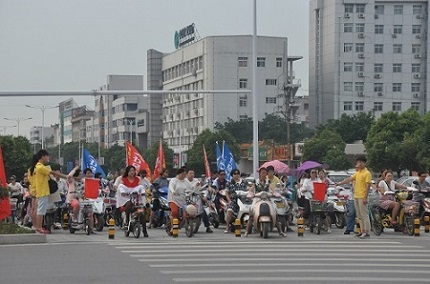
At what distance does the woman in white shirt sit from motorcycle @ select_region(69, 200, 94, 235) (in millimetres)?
7061

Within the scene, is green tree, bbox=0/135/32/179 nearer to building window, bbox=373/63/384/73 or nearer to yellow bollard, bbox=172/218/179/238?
building window, bbox=373/63/384/73

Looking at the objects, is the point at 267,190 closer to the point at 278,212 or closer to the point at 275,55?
the point at 278,212

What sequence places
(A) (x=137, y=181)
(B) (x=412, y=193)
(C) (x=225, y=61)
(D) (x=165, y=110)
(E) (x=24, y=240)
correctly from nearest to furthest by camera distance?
1. (E) (x=24, y=240)
2. (A) (x=137, y=181)
3. (B) (x=412, y=193)
4. (C) (x=225, y=61)
5. (D) (x=165, y=110)

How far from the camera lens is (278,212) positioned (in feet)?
69.3

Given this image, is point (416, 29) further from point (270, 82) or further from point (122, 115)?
point (122, 115)

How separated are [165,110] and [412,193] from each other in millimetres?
93160

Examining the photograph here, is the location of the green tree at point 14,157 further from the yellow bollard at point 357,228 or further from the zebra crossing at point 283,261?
the zebra crossing at point 283,261

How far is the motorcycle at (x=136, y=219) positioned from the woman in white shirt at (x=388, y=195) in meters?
5.99

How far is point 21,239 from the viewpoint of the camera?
18500 millimetres

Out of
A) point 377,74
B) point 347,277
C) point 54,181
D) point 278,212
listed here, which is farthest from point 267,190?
point 377,74

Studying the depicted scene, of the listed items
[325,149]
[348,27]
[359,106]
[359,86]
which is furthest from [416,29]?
[325,149]

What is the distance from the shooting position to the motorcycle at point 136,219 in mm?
20297

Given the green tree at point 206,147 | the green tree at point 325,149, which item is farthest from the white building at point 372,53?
the green tree at point 325,149

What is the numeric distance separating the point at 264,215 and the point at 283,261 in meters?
5.87
